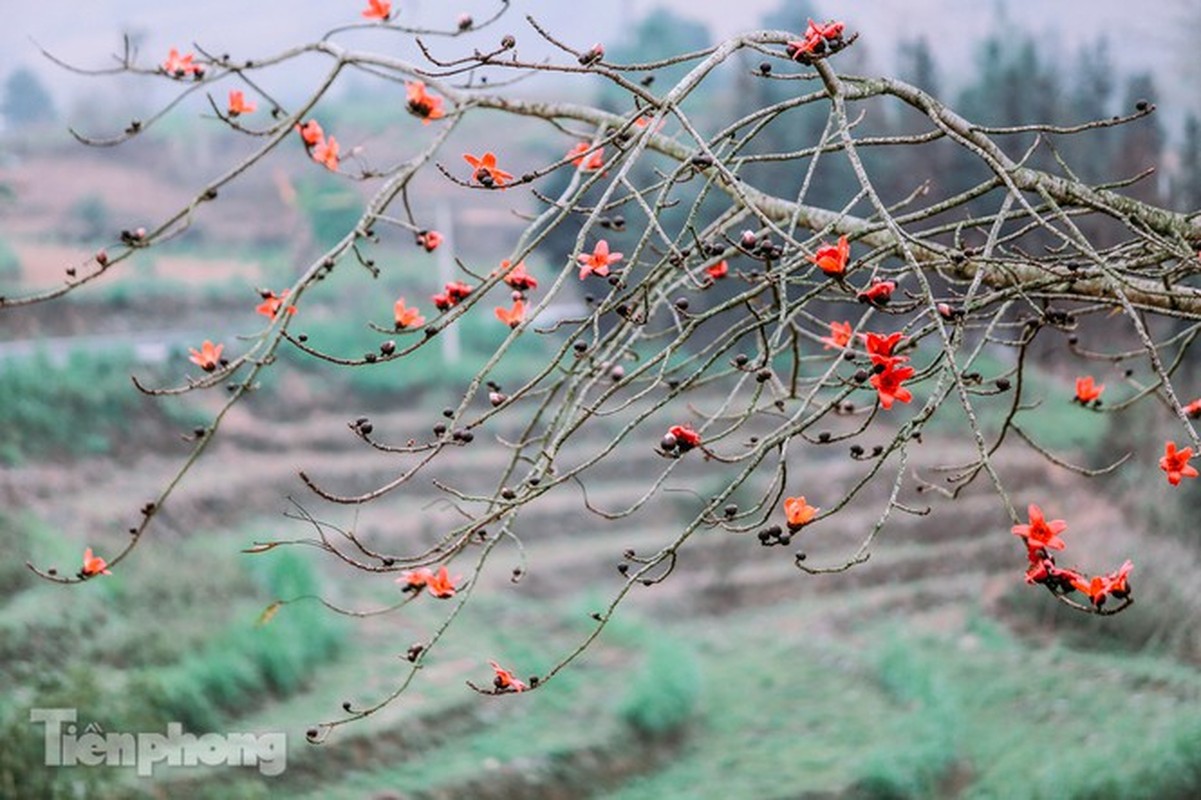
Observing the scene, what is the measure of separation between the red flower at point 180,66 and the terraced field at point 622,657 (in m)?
2.12

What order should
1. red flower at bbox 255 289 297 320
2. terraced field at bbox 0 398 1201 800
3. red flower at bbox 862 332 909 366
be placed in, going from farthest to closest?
terraced field at bbox 0 398 1201 800 < red flower at bbox 255 289 297 320 < red flower at bbox 862 332 909 366

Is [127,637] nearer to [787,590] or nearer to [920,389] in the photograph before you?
[787,590]

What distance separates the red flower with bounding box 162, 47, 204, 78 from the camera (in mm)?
2611

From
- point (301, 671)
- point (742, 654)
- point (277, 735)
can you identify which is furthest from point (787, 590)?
point (277, 735)

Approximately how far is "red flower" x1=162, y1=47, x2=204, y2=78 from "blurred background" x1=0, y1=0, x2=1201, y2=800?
0.12 m

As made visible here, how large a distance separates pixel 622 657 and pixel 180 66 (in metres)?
5.00

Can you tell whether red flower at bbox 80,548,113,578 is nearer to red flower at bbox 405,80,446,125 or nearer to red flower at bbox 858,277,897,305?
red flower at bbox 405,80,446,125

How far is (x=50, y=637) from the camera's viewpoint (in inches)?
231

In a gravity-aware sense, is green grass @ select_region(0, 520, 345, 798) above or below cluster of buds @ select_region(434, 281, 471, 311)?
above

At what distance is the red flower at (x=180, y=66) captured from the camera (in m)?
2.61

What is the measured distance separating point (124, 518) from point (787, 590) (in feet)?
→ 14.2

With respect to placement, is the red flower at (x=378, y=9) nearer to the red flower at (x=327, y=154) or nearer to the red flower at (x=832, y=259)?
the red flower at (x=327, y=154)

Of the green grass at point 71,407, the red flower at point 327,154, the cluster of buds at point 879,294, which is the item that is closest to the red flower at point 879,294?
the cluster of buds at point 879,294

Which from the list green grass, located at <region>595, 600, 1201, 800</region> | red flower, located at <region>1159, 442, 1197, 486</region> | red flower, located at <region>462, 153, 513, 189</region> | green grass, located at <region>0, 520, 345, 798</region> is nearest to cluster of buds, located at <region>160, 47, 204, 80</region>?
red flower, located at <region>462, 153, 513, 189</region>
